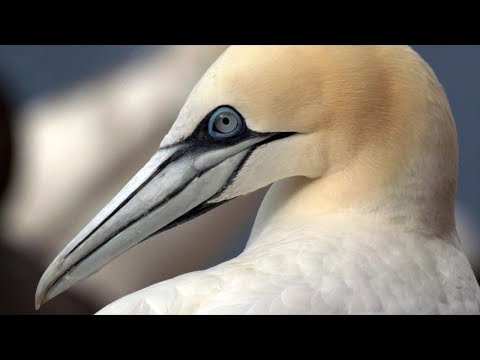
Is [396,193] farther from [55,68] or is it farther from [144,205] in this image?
[55,68]

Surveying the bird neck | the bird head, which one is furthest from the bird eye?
the bird neck

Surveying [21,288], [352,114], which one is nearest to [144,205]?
[352,114]

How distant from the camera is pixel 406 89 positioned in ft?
6.17

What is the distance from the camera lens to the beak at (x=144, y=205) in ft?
6.37

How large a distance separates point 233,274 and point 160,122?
3188mm

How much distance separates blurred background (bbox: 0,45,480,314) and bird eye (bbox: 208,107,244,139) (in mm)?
2645

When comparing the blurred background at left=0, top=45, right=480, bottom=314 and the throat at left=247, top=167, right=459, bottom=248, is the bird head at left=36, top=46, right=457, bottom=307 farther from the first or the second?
the blurred background at left=0, top=45, right=480, bottom=314

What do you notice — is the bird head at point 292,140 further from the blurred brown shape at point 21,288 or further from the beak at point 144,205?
the blurred brown shape at point 21,288

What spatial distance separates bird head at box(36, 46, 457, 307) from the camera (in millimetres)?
1849

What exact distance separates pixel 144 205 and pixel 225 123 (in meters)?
0.27
